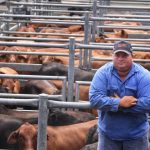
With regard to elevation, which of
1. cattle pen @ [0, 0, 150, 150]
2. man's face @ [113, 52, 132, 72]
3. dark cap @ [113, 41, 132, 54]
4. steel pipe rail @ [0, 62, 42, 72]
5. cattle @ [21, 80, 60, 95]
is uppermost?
dark cap @ [113, 41, 132, 54]

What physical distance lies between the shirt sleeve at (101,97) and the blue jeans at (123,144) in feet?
1.22

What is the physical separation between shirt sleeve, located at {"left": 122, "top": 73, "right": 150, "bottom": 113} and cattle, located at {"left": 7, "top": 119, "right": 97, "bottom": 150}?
1.90 m

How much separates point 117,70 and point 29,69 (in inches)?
222

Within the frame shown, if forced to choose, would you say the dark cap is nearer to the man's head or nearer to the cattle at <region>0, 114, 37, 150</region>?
the man's head

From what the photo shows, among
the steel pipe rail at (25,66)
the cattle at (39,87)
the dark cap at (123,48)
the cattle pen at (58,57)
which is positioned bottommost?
the cattle at (39,87)

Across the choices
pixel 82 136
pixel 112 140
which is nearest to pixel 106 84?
pixel 112 140

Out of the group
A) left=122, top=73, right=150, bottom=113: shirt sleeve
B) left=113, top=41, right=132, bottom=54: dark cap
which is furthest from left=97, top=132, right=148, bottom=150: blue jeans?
left=113, top=41, right=132, bottom=54: dark cap

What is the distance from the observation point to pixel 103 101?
507 cm

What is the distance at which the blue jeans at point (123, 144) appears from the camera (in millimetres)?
5234

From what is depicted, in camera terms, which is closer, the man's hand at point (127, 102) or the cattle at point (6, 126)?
the man's hand at point (127, 102)

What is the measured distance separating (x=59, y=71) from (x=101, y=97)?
17.1 ft

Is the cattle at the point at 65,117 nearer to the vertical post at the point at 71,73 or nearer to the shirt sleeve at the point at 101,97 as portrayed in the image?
the vertical post at the point at 71,73

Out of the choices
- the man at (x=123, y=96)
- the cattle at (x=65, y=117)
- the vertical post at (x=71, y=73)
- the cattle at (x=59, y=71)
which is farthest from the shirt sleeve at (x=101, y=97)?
the cattle at (x=59, y=71)

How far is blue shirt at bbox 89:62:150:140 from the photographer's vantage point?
5.11m
